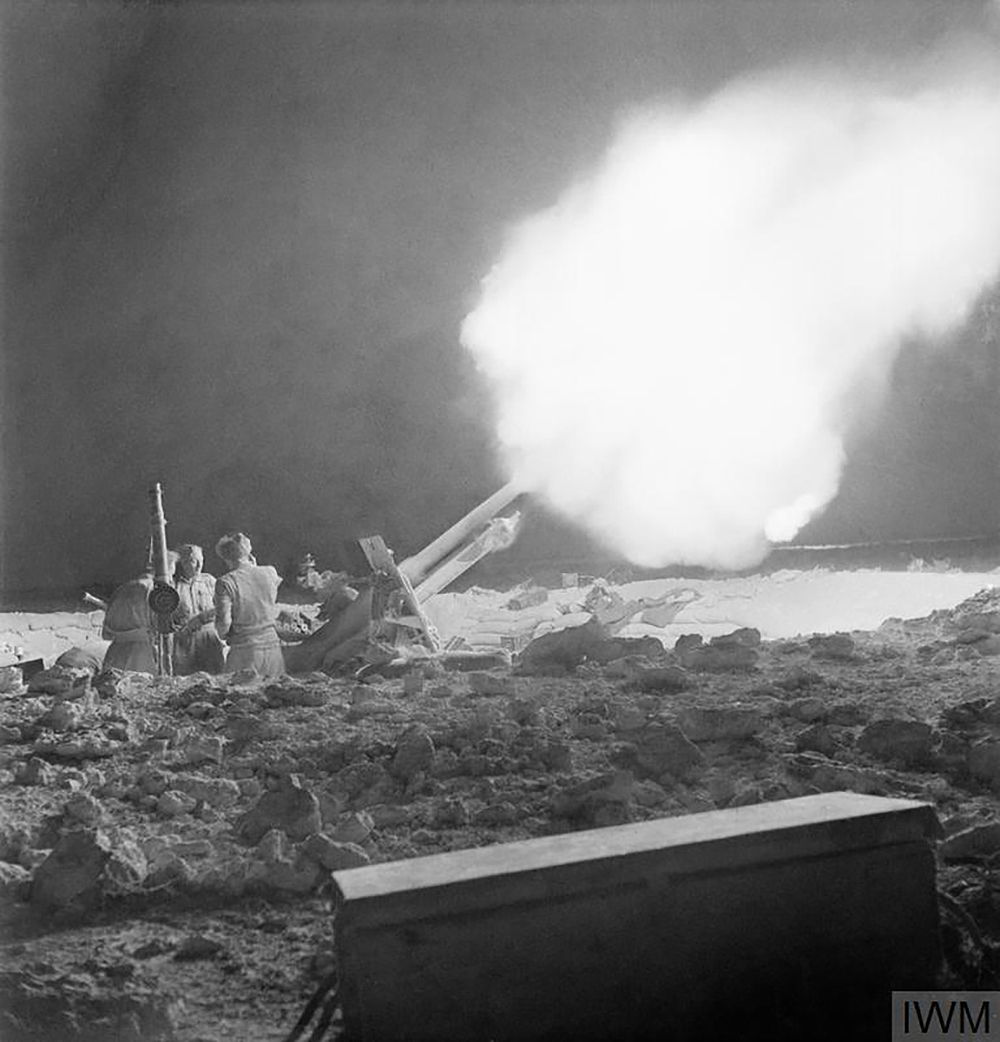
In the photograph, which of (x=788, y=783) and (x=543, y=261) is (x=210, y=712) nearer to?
(x=788, y=783)

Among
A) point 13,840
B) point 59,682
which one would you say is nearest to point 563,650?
point 59,682

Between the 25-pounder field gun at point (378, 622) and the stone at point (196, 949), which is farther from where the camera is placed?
the 25-pounder field gun at point (378, 622)

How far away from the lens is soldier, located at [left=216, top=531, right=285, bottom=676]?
9.51 meters

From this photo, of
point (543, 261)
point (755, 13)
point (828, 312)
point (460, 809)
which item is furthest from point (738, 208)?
point (460, 809)

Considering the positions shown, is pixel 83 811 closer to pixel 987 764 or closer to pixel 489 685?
pixel 489 685

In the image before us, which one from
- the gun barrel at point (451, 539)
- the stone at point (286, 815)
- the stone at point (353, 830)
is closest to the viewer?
the stone at point (353, 830)

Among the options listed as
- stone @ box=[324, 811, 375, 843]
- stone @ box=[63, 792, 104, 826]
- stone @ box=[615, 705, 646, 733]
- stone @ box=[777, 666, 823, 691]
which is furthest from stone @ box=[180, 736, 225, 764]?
stone @ box=[777, 666, 823, 691]

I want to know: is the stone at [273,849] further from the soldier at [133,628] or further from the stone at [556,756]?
the soldier at [133,628]

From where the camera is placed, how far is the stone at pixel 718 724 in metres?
5.52

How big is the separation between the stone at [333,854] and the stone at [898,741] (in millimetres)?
2664

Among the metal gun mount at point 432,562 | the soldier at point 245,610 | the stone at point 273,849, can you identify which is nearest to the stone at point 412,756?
the stone at point 273,849

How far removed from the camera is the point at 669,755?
16.6 ft

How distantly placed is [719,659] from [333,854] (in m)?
4.15

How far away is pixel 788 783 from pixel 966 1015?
183cm
